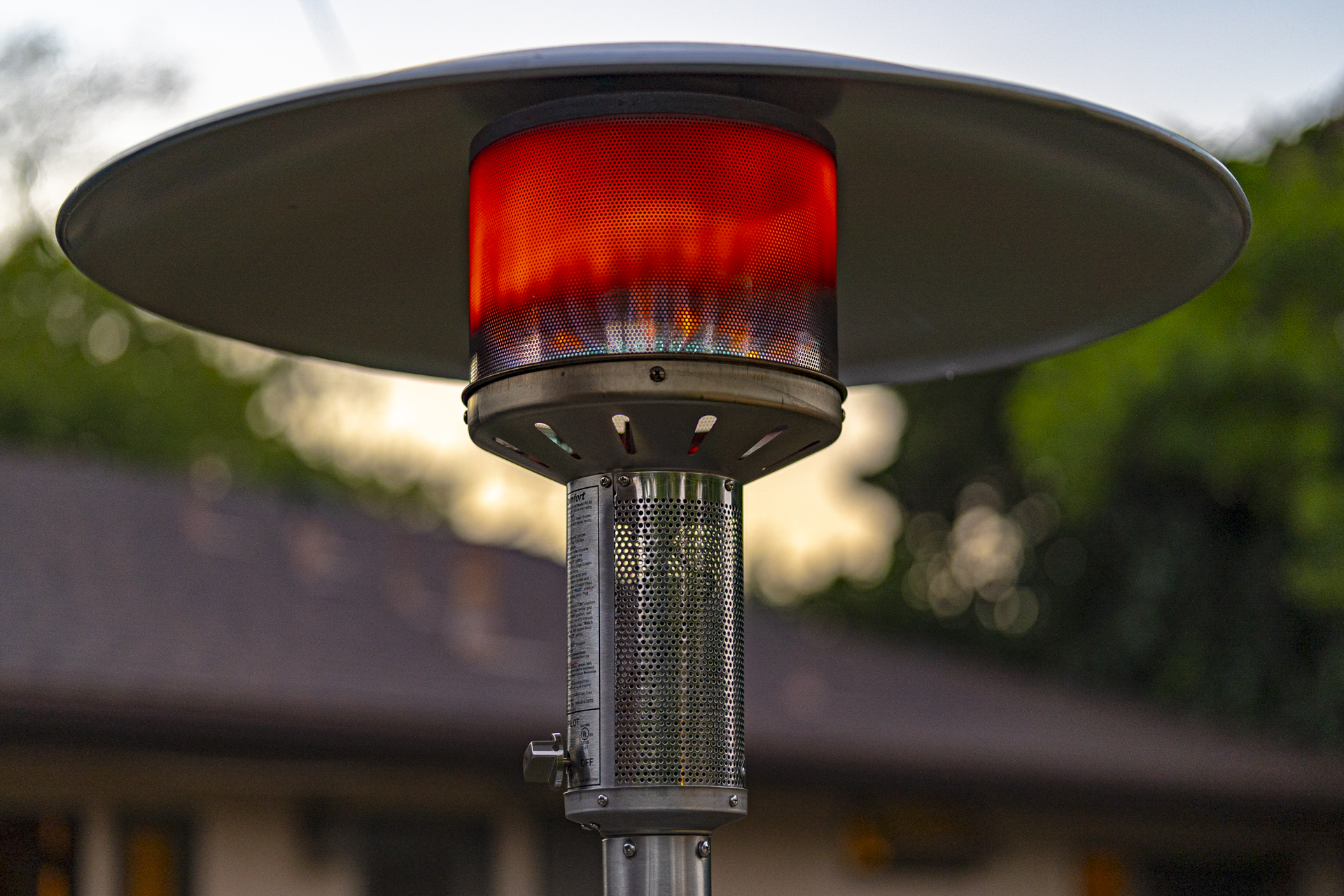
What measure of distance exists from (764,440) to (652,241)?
0.36m

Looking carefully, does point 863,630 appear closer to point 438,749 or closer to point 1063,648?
point 1063,648

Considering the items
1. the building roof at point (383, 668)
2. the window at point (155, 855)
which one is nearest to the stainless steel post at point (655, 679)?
the building roof at point (383, 668)

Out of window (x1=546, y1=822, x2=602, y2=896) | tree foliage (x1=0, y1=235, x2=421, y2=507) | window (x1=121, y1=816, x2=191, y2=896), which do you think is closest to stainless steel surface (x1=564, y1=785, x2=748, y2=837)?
window (x1=121, y1=816, x2=191, y2=896)

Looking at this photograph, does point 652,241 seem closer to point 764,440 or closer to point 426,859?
point 764,440

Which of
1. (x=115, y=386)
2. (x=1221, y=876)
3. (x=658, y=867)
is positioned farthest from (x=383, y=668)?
(x=115, y=386)

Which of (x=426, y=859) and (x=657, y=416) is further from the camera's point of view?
(x=426, y=859)

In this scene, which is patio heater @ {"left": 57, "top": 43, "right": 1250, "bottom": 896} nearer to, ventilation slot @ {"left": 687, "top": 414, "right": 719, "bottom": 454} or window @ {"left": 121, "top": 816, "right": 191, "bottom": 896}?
ventilation slot @ {"left": 687, "top": 414, "right": 719, "bottom": 454}

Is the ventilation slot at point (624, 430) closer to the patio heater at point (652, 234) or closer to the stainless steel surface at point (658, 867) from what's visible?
the patio heater at point (652, 234)

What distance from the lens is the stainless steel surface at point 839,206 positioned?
2.18 meters

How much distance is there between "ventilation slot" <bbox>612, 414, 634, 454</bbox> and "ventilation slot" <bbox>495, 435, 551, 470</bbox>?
159 mm

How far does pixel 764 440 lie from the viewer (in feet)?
8.09

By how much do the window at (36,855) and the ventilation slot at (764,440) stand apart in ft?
30.4

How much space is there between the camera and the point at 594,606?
2447mm

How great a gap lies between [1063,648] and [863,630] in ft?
14.5
